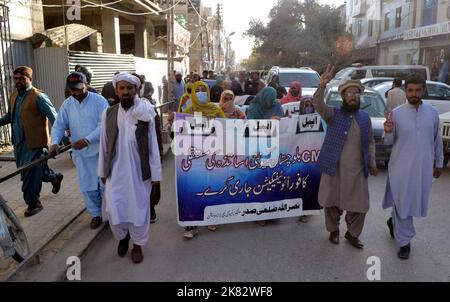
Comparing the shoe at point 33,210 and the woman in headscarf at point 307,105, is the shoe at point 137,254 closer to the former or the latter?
the shoe at point 33,210

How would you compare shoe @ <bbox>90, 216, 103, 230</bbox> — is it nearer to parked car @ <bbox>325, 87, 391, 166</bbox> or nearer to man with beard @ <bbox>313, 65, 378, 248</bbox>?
man with beard @ <bbox>313, 65, 378, 248</bbox>

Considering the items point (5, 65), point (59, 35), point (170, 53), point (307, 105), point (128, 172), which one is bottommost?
point (128, 172)

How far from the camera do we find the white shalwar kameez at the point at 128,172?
3.79 m

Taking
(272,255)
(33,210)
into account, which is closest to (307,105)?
(272,255)

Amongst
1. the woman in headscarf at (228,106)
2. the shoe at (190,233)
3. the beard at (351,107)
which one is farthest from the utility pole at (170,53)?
the beard at (351,107)

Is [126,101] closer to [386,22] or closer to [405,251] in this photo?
[405,251]

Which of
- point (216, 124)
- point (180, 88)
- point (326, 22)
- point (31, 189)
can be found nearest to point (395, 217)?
point (216, 124)

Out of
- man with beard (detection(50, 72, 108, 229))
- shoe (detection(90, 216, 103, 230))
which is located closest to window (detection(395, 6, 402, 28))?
man with beard (detection(50, 72, 108, 229))

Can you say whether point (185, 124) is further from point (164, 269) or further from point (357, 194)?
point (357, 194)

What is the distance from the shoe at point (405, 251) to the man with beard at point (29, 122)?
410 centimetres

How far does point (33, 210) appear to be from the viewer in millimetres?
5102

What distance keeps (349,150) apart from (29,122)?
12.0 feet

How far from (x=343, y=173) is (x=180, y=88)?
9.93 m

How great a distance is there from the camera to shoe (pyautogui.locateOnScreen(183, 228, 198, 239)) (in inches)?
178
